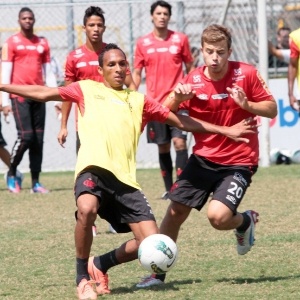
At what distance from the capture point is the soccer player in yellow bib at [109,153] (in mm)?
6441

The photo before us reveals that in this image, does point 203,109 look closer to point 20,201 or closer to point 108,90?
point 108,90

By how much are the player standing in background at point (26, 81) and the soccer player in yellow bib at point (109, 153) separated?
6182 millimetres

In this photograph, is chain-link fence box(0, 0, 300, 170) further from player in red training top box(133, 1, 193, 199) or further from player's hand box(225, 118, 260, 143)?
player's hand box(225, 118, 260, 143)

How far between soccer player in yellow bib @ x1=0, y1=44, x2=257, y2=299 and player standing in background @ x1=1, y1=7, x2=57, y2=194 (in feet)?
20.3

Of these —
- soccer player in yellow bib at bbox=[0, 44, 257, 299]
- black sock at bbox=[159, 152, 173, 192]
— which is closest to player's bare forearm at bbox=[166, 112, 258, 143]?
soccer player in yellow bib at bbox=[0, 44, 257, 299]

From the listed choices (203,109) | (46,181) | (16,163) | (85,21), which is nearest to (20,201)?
(16,163)

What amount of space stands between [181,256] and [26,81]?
5595 mm

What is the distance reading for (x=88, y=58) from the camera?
9.43 meters

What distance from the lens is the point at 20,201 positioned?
1212 cm

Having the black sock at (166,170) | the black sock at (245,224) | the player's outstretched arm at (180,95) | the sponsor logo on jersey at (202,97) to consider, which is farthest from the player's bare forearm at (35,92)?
the black sock at (166,170)

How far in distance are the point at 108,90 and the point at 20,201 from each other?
5.63 metres

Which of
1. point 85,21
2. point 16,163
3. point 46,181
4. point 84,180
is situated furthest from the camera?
point 46,181

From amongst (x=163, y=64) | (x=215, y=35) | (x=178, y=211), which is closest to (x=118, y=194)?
(x=178, y=211)

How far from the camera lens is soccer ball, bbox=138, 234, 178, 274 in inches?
249
